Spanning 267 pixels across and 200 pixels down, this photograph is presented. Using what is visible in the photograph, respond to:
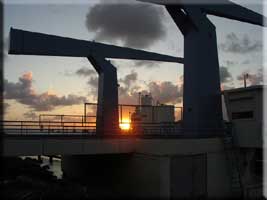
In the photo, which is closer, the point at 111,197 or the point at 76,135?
the point at 76,135

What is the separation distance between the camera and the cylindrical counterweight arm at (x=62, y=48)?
18.2 metres

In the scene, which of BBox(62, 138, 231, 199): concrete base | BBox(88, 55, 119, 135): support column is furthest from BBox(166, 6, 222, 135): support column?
BBox(88, 55, 119, 135): support column

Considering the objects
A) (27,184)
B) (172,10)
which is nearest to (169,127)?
(172,10)

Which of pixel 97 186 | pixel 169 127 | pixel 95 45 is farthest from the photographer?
pixel 95 45

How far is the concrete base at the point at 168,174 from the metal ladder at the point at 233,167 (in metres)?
0.19

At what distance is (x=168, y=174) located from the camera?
44.5ft

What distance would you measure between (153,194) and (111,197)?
3104 mm

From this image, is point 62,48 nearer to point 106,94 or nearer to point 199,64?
point 106,94

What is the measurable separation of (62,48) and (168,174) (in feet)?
31.7

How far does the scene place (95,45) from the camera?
69.3 feet

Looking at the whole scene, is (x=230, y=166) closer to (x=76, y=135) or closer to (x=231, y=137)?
(x=231, y=137)

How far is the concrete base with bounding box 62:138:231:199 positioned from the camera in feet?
45.2

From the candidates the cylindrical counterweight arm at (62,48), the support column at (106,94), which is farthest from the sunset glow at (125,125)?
the cylindrical counterweight arm at (62,48)

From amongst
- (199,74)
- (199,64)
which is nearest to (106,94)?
(199,74)
